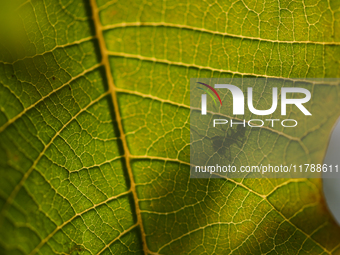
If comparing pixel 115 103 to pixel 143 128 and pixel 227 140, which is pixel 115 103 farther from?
pixel 227 140

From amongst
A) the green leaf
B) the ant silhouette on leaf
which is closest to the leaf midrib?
the green leaf

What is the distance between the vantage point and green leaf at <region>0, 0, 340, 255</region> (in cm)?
84

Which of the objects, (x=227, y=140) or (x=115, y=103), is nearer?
(x=115, y=103)

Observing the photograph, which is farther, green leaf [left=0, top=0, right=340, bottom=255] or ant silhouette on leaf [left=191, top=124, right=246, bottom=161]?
ant silhouette on leaf [left=191, top=124, right=246, bottom=161]

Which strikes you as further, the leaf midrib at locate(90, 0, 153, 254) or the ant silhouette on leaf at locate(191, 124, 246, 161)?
the ant silhouette on leaf at locate(191, 124, 246, 161)

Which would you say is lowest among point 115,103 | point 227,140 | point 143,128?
point 227,140

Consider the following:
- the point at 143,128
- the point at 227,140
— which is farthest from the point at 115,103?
the point at 227,140

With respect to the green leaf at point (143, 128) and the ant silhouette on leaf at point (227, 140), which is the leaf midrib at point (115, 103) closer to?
the green leaf at point (143, 128)

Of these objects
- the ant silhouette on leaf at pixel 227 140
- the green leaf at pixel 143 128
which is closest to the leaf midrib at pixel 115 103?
the green leaf at pixel 143 128

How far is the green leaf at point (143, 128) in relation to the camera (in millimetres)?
844

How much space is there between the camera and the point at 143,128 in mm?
937

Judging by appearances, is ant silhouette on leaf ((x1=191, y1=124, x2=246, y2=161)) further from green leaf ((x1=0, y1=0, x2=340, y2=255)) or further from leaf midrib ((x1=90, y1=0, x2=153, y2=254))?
leaf midrib ((x1=90, y1=0, x2=153, y2=254))

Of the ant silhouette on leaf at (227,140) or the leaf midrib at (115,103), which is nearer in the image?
the leaf midrib at (115,103)

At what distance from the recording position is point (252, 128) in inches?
40.3
